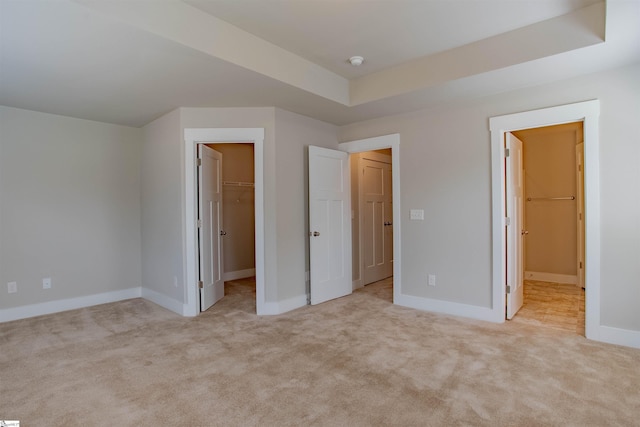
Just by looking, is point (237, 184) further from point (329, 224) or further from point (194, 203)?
point (329, 224)

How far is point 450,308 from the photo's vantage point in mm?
3732

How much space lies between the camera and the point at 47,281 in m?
3.96

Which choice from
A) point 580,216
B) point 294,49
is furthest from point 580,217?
point 294,49

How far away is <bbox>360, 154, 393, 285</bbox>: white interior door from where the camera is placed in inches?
Answer: 204

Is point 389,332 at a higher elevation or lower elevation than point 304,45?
lower

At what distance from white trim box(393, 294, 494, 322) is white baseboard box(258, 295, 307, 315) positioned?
1.16 m

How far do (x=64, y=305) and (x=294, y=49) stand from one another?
3900mm

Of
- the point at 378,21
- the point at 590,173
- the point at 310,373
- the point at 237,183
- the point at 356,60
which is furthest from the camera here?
the point at 237,183

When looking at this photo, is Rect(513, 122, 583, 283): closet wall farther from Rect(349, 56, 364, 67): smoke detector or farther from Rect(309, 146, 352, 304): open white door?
Rect(349, 56, 364, 67): smoke detector

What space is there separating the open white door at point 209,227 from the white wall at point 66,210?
3.90 feet

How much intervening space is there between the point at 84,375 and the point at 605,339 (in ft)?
13.3

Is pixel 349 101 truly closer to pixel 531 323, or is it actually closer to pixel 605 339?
pixel 531 323

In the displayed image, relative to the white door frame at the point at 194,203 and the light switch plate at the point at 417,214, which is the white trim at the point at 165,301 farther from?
the light switch plate at the point at 417,214

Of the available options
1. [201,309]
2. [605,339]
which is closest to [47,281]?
[201,309]
